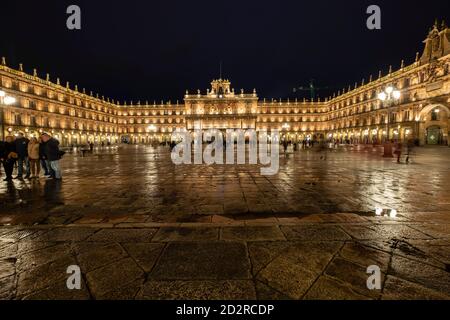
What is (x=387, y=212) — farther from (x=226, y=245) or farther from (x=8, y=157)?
(x=8, y=157)

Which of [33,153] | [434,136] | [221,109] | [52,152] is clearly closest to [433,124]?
[434,136]

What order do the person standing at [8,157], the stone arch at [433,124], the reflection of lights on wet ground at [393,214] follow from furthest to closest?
the stone arch at [433,124] < the person standing at [8,157] < the reflection of lights on wet ground at [393,214]

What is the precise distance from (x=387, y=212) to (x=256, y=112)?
7857cm

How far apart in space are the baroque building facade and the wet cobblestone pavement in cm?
1453

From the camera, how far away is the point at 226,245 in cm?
320

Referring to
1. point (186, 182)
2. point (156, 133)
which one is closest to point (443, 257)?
point (186, 182)

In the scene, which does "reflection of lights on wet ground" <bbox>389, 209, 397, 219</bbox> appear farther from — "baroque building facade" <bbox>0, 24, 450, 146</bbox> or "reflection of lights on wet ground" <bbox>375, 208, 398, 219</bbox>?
"baroque building facade" <bbox>0, 24, 450, 146</bbox>

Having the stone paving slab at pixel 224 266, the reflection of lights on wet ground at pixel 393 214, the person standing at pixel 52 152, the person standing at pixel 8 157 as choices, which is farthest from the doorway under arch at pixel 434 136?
the person standing at pixel 8 157

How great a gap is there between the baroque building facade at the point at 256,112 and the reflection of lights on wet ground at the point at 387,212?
532 inches

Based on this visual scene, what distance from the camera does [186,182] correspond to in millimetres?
8344

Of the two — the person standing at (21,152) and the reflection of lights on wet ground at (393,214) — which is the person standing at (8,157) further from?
the reflection of lights on wet ground at (393,214)

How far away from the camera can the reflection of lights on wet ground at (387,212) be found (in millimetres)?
4474

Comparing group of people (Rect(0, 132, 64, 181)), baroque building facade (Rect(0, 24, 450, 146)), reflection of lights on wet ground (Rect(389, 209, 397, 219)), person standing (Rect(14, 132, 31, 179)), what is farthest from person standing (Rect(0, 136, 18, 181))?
baroque building facade (Rect(0, 24, 450, 146))
